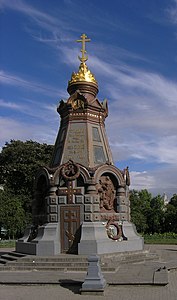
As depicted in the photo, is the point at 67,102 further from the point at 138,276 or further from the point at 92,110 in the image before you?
the point at 138,276

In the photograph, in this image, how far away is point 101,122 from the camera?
17812 millimetres

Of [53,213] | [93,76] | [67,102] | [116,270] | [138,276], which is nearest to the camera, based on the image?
[138,276]

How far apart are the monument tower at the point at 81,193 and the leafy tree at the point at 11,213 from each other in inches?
613

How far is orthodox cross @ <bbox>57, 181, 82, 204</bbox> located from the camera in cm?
1514

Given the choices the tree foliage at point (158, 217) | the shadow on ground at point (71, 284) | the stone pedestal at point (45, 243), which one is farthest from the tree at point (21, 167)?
the shadow on ground at point (71, 284)

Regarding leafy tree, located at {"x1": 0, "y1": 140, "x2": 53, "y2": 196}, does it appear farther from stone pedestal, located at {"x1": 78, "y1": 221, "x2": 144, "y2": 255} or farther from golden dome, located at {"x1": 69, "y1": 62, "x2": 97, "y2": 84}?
stone pedestal, located at {"x1": 78, "y1": 221, "x2": 144, "y2": 255}

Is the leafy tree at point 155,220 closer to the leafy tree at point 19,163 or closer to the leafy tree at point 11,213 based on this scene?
the leafy tree at point 19,163

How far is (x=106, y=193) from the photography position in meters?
15.8

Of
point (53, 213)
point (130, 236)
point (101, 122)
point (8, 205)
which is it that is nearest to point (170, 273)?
point (130, 236)

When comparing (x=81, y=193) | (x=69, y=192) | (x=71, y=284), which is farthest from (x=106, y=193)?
(x=71, y=284)

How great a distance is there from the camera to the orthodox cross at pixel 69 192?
49.7 feet

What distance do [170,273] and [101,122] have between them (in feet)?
26.4

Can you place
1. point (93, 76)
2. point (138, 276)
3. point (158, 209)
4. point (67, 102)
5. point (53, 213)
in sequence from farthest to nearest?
point (158, 209)
point (93, 76)
point (67, 102)
point (53, 213)
point (138, 276)

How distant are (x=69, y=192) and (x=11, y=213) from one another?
18.3 metres
